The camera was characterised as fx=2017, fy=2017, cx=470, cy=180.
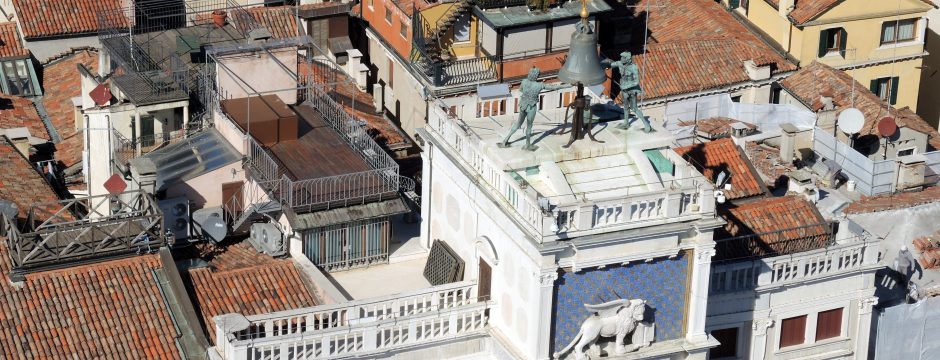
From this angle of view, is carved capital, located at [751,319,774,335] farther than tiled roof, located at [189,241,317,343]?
Yes

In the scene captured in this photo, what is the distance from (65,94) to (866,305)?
116 ft

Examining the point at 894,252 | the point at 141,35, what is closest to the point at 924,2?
the point at 894,252

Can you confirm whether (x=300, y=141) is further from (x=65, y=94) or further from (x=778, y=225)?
(x=65, y=94)

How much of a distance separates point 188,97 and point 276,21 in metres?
16.5

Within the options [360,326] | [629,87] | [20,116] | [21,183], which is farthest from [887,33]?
[360,326]

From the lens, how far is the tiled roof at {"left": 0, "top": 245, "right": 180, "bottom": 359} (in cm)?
5553

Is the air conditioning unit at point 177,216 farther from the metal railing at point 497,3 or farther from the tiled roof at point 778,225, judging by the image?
the metal railing at point 497,3

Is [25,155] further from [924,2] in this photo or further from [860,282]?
[924,2]

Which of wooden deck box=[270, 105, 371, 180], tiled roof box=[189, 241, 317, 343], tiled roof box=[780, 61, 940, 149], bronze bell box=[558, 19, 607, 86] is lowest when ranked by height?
tiled roof box=[780, 61, 940, 149]

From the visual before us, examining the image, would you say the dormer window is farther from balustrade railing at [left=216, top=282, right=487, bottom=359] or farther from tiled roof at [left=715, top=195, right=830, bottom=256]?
balustrade railing at [left=216, top=282, right=487, bottom=359]

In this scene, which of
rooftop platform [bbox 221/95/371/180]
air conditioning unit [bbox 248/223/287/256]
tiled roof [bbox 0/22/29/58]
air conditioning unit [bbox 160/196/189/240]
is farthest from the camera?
tiled roof [bbox 0/22/29/58]

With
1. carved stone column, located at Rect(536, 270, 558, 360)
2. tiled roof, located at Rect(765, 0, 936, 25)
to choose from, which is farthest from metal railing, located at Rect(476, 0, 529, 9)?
carved stone column, located at Rect(536, 270, 558, 360)

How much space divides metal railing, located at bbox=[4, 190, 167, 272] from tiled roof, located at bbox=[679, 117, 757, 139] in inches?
921

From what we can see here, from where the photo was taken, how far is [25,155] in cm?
7612
